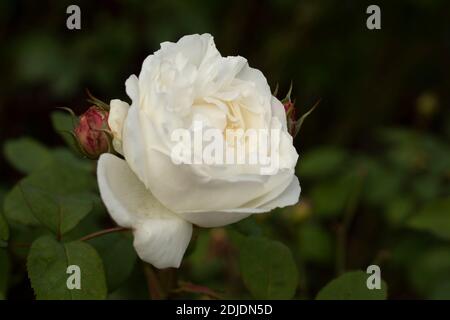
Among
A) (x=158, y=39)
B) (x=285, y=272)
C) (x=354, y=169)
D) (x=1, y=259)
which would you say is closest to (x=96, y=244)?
(x=1, y=259)

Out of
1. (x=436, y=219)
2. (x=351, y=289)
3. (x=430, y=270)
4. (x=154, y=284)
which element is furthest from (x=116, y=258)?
(x=430, y=270)

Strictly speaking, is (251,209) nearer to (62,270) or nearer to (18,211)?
(62,270)

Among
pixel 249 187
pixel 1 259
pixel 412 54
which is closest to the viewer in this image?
pixel 249 187

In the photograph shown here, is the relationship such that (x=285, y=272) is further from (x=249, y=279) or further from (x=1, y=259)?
(x=1, y=259)

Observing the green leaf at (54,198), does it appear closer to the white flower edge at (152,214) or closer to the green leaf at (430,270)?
the white flower edge at (152,214)

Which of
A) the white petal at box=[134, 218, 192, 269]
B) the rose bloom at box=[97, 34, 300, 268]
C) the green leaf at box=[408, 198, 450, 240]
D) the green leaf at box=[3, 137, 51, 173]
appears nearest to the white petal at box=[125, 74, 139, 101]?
the rose bloom at box=[97, 34, 300, 268]

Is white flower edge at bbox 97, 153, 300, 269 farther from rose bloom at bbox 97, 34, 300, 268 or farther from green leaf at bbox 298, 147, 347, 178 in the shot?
green leaf at bbox 298, 147, 347, 178
